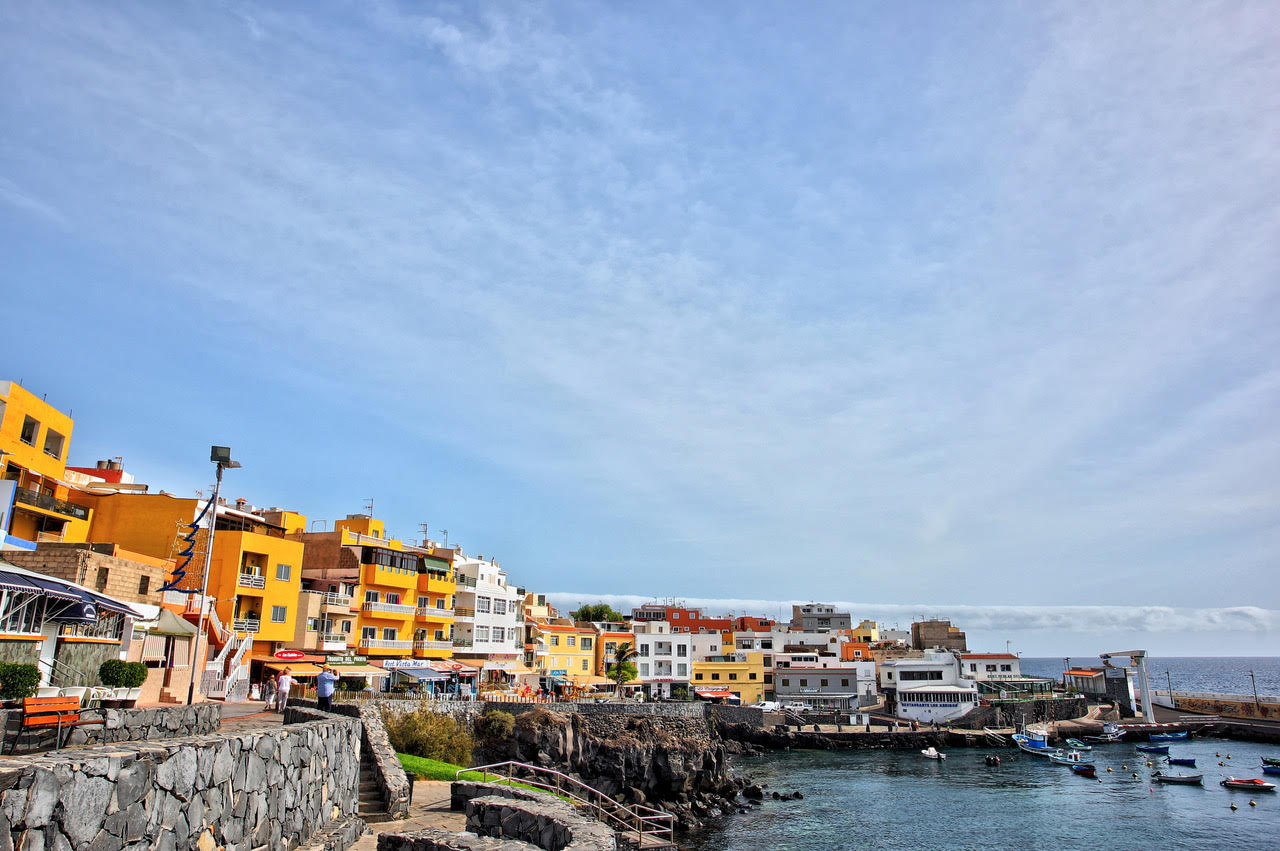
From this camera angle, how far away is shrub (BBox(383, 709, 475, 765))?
3378 cm

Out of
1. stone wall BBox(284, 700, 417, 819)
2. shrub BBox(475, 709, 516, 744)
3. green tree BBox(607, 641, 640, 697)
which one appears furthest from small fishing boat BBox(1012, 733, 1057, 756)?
stone wall BBox(284, 700, 417, 819)

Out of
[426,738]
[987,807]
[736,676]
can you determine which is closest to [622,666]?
[736,676]

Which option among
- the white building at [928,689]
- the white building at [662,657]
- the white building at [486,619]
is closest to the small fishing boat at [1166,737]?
the white building at [928,689]

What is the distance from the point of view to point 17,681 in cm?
1750

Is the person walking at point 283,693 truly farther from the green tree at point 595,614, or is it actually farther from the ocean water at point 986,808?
the green tree at point 595,614

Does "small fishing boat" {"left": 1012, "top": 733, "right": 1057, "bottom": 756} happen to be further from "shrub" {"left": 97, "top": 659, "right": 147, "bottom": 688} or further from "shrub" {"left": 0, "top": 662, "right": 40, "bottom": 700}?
"shrub" {"left": 0, "top": 662, "right": 40, "bottom": 700}

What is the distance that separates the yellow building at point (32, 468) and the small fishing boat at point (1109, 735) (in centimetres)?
8947

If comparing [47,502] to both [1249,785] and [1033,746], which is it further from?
[1033,746]

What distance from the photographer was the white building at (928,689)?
283ft

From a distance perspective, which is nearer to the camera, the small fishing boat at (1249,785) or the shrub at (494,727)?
the shrub at (494,727)

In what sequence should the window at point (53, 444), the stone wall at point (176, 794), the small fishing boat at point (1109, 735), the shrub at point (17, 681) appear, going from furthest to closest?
the small fishing boat at point (1109, 735)
the window at point (53, 444)
the shrub at point (17, 681)
the stone wall at point (176, 794)

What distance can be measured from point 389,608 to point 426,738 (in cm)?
2256

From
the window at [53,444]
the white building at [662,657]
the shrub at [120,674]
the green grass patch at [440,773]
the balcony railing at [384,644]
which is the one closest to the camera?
the shrub at [120,674]

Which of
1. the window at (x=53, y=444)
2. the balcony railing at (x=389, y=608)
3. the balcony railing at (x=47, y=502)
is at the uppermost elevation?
the window at (x=53, y=444)
